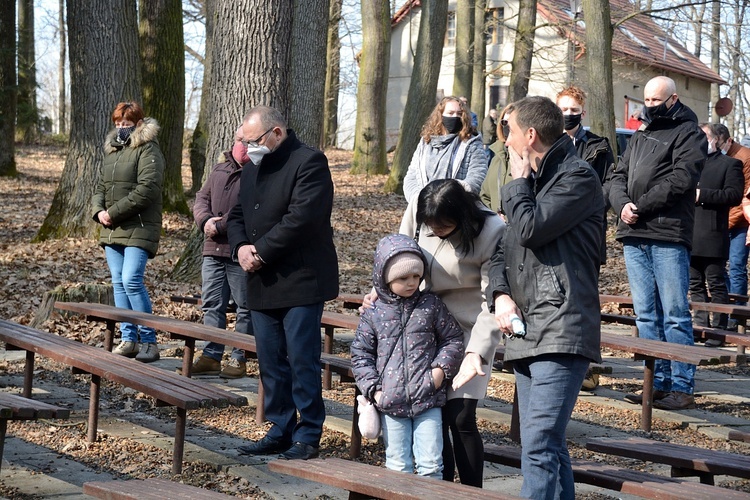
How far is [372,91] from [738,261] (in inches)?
575

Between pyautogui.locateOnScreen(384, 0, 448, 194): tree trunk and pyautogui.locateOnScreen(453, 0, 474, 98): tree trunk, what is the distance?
2568mm

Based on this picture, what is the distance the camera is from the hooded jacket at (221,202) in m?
7.74

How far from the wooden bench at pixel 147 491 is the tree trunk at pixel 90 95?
9.87m

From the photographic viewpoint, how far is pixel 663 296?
23.1ft

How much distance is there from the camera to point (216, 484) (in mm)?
5203

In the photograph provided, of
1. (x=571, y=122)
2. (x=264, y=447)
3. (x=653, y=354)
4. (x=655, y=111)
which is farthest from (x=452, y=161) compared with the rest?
(x=264, y=447)

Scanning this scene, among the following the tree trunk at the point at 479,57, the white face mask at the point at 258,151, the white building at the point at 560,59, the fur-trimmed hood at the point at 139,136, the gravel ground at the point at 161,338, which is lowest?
the gravel ground at the point at 161,338

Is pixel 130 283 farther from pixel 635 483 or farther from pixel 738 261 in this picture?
pixel 738 261

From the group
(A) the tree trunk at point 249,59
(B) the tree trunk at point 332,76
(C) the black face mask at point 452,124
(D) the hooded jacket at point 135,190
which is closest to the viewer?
(C) the black face mask at point 452,124

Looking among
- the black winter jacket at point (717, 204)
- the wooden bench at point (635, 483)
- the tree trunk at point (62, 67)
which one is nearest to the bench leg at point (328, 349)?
the wooden bench at point (635, 483)

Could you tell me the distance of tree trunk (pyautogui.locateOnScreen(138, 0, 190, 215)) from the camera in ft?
54.4

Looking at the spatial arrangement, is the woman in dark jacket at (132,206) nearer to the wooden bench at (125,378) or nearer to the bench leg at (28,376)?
the wooden bench at (125,378)

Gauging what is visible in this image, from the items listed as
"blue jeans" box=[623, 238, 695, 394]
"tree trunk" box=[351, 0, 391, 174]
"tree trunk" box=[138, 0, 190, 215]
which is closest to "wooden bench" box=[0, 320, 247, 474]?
"blue jeans" box=[623, 238, 695, 394]

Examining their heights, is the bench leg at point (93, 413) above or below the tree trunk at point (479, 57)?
below
